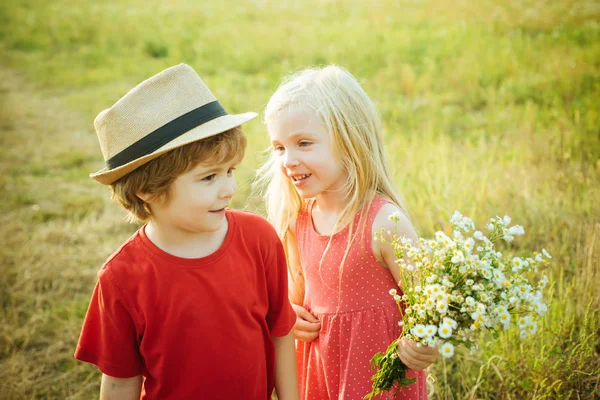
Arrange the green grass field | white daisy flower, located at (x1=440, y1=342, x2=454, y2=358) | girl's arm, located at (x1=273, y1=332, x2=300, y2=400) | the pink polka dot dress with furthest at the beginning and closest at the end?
the green grass field, the pink polka dot dress, girl's arm, located at (x1=273, y1=332, x2=300, y2=400), white daisy flower, located at (x1=440, y1=342, x2=454, y2=358)

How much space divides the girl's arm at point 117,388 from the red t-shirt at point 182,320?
0.05 m

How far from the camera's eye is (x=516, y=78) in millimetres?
7914

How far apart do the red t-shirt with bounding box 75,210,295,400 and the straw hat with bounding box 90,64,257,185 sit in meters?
0.35

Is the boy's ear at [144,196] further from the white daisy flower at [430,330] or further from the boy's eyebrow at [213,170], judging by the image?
the white daisy flower at [430,330]

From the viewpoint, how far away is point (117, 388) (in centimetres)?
214

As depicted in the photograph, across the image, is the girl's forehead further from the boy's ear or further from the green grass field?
the green grass field

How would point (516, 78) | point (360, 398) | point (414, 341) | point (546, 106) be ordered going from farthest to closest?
1. point (516, 78)
2. point (546, 106)
3. point (360, 398)
4. point (414, 341)

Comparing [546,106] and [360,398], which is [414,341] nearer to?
Answer: [360,398]

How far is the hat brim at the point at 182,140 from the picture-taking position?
2.04 m

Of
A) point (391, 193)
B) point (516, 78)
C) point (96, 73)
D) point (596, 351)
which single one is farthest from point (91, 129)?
point (596, 351)

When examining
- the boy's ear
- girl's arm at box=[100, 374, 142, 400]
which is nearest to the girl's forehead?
the boy's ear

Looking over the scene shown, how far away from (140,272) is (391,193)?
128cm

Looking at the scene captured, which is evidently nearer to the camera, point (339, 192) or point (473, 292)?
point (473, 292)

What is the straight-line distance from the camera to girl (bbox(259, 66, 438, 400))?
2.58m
